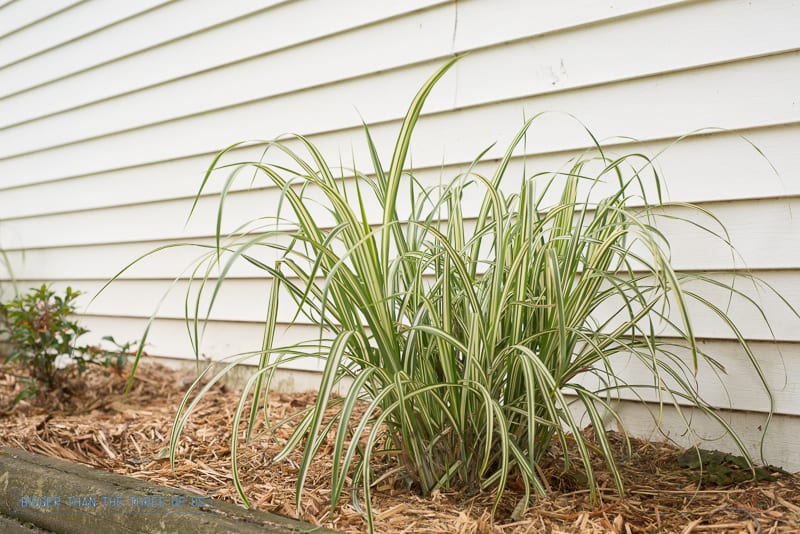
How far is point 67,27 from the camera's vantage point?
3504 mm

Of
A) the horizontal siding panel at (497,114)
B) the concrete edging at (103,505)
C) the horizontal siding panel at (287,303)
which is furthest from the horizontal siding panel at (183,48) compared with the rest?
the concrete edging at (103,505)

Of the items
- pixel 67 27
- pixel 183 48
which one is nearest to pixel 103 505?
pixel 183 48

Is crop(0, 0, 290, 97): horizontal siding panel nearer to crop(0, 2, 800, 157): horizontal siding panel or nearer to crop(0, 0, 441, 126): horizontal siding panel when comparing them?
crop(0, 0, 441, 126): horizontal siding panel

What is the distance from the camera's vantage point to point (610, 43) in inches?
72.9

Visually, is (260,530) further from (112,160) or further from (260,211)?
(112,160)

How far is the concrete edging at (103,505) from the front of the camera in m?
1.33

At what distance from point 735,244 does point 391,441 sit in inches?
35.8

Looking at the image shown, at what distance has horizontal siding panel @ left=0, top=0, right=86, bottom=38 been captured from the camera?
353 centimetres

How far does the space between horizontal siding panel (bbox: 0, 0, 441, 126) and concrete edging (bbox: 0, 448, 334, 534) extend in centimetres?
150

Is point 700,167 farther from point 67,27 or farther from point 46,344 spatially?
point 67,27

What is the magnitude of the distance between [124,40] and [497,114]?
194 centimetres

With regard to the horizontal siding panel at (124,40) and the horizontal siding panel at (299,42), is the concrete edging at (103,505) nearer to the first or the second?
the horizontal siding panel at (299,42)

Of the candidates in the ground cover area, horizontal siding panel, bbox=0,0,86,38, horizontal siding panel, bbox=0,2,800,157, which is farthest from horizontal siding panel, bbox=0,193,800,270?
horizontal siding panel, bbox=0,0,86,38

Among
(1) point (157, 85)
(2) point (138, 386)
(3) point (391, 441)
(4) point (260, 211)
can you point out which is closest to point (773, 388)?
(3) point (391, 441)
